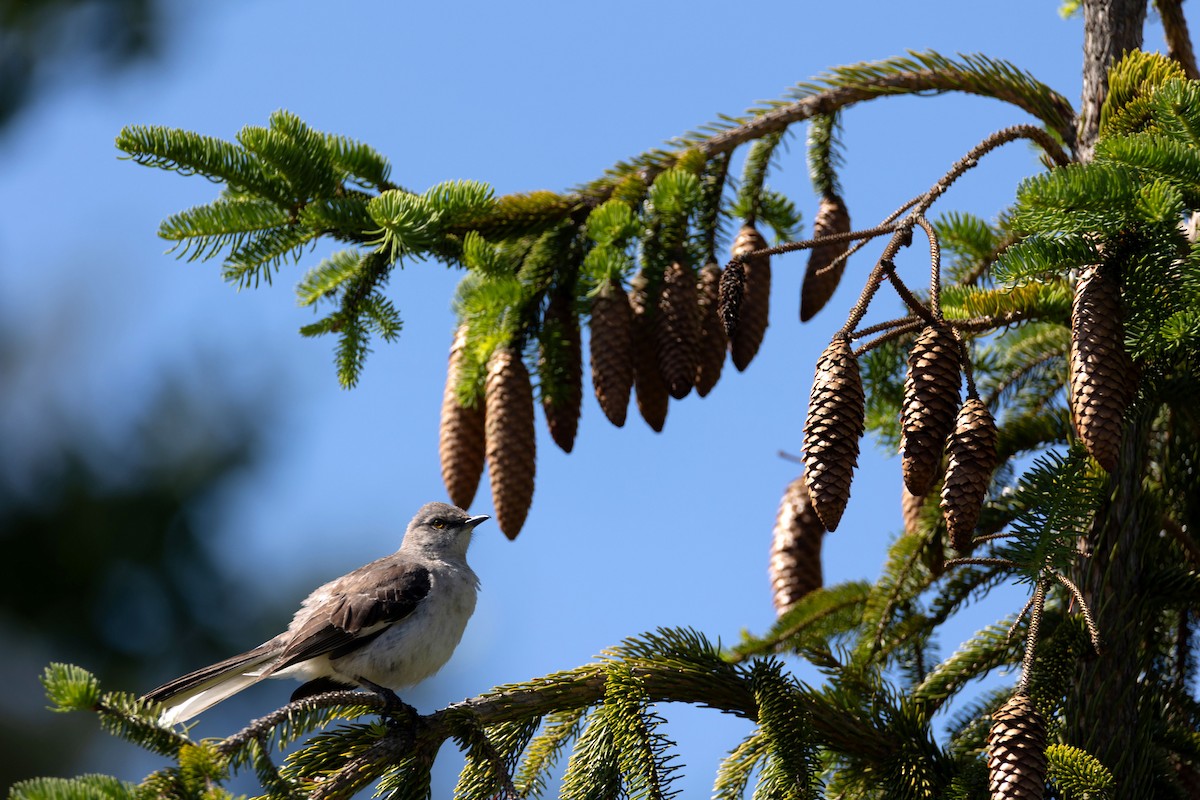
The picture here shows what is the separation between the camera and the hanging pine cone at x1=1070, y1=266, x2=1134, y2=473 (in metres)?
2.63

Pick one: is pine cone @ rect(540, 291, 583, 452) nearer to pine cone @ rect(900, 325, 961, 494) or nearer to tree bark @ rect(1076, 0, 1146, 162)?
pine cone @ rect(900, 325, 961, 494)

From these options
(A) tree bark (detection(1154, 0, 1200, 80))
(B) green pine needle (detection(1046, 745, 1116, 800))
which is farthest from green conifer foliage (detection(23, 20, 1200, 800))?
(A) tree bark (detection(1154, 0, 1200, 80))

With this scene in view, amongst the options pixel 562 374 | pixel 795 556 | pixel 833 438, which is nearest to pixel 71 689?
pixel 833 438

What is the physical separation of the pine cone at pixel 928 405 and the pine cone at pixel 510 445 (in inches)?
53.0

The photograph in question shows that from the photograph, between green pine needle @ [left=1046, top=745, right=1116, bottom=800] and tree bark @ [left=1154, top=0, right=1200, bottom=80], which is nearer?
green pine needle @ [left=1046, top=745, right=1116, bottom=800]

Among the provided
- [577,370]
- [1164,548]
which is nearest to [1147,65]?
[1164,548]

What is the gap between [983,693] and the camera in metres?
3.89

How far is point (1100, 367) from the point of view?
2715 millimetres

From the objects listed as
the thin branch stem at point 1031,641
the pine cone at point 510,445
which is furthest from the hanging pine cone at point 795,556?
the thin branch stem at point 1031,641

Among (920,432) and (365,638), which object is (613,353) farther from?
(365,638)

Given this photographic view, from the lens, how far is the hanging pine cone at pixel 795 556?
14.5 ft

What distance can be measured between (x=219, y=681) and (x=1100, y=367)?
2934 mm

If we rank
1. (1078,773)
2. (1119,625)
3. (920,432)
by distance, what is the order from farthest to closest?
(1119,625)
(920,432)
(1078,773)

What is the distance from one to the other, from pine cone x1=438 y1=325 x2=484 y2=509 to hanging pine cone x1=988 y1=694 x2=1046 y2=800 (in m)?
1.86
